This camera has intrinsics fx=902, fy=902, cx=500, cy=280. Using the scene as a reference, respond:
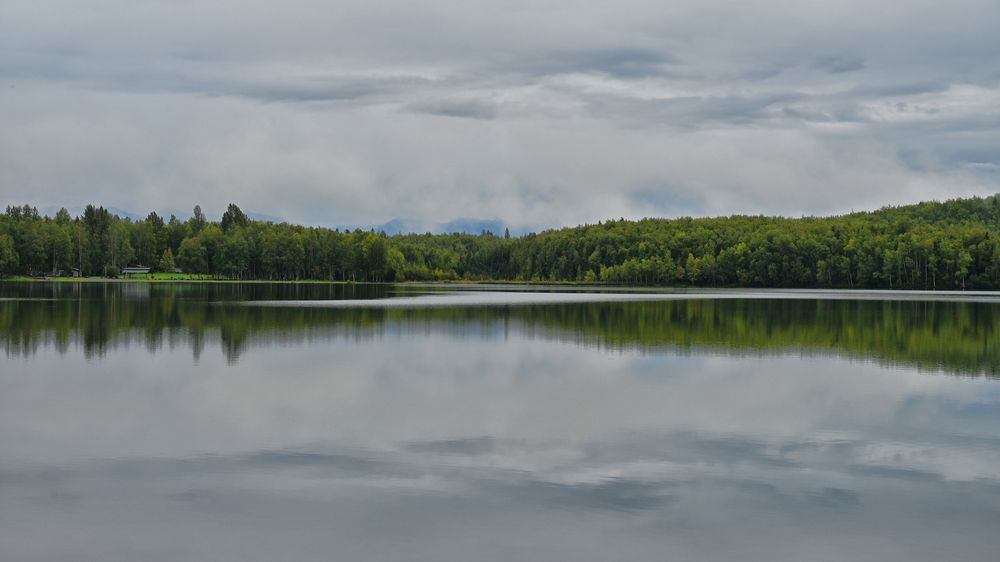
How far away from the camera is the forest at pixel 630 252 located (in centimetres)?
13788

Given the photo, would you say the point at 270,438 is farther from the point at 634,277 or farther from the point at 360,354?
the point at 634,277

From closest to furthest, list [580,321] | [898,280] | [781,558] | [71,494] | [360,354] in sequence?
[781,558], [71,494], [360,354], [580,321], [898,280]

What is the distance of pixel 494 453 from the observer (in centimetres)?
1434

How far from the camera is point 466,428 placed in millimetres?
16375

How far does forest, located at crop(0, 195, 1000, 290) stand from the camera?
138 metres

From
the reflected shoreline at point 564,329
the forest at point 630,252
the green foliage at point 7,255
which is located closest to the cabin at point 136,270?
the forest at point 630,252

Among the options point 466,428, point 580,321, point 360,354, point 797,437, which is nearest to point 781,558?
point 797,437

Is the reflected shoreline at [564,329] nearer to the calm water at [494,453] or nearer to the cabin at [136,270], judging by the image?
the calm water at [494,453]

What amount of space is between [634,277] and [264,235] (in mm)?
71889

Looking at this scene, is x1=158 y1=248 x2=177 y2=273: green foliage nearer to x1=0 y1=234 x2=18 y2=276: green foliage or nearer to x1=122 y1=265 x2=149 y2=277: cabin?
x1=122 y1=265 x2=149 y2=277: cabin

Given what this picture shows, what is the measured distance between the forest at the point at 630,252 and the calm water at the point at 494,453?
119m

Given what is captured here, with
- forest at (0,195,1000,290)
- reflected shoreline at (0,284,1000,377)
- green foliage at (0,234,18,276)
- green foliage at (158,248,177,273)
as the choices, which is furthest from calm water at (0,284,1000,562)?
green foliage at (158,248,177,273)

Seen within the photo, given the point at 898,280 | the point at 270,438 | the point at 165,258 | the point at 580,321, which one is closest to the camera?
the point at 270,438

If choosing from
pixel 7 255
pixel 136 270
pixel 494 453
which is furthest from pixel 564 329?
pixel 136 270
